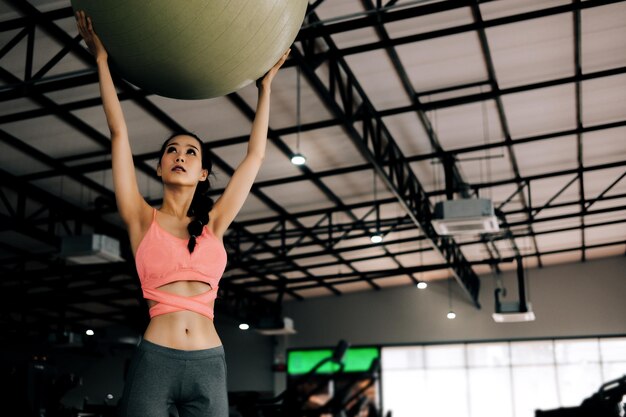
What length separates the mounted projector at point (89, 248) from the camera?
27.0ft

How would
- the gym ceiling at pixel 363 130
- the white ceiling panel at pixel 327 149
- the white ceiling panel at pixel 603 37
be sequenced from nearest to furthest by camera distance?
1. the gym ceiling at pixel 363 130
2. the white ceiling panel at pixel 603 37
3. the white ceiling panel at pixel 327 149

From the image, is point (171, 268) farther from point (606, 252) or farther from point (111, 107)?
point (606, 252)

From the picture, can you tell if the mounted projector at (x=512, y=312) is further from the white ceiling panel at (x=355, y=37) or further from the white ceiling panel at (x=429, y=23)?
the white ceiling panel at (x=355, y=37)

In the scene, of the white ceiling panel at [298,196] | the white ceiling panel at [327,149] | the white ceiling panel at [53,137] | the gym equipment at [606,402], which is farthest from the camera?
the white ceiling panel at [298,196]

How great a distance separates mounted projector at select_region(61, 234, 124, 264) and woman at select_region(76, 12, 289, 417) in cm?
692

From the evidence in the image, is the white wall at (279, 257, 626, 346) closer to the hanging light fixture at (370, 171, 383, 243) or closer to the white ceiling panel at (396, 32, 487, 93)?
the hanging light fixture at (370, 171, 383, 243)

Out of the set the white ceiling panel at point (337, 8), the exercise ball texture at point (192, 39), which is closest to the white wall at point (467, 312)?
the white ceiling panel at point (337, 8)

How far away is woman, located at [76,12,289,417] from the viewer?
1348mm

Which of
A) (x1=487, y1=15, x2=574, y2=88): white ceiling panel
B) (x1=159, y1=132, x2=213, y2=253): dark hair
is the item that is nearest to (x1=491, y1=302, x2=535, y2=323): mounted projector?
(x1=487, y1=15, x2=574, y2=88): white ceiling panel

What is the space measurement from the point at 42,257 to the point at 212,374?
12397 mm

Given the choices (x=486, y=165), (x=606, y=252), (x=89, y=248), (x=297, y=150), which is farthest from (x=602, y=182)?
(x=89, y=248)

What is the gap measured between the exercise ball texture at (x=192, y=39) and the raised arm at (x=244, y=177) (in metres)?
0.14

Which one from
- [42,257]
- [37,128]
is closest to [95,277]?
[42,257]

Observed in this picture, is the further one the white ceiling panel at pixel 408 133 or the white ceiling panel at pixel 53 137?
the white ceiling panel at pixel 408 133
